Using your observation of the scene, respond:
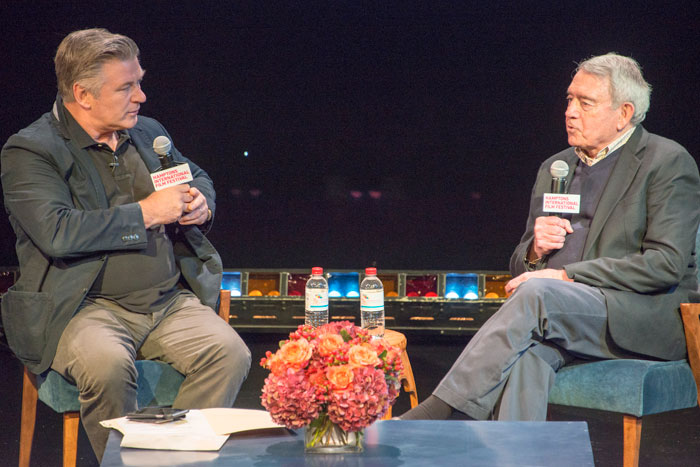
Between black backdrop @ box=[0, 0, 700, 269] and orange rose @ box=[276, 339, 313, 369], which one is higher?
black backdrop @ box=[0, 0, 700, 269]

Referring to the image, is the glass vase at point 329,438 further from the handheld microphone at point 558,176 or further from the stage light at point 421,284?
the stage light at point 421,284

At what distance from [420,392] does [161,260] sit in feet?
5.54

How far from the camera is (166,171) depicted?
258cm

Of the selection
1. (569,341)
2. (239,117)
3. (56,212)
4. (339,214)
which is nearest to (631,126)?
(569,341)

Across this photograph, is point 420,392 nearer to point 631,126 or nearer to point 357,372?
point 631,126

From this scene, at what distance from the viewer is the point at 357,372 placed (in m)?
1.61

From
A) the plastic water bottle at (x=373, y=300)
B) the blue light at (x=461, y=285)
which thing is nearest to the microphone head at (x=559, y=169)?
the plastic water bottle at (x=373, y=300)

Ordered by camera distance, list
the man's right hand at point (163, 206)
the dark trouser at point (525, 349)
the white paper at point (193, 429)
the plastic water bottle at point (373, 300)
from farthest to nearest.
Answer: the plastic water bottle at point (373, 300) → the man's right hand at point (163, 206) → the dark trouser at point (525, 349) → the white paper at point (193, 429)

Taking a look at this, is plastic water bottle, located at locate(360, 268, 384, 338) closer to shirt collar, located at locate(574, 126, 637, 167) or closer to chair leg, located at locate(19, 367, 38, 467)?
shirt collar, located at locate(574, 126, 637, 167)

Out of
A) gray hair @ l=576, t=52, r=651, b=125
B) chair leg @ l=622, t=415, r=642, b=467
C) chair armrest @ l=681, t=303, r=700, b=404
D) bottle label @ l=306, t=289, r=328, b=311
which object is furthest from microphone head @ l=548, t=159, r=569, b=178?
bottle label @ l=306, t=289, r=328, b=311

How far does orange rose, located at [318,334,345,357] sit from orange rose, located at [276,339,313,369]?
2cm

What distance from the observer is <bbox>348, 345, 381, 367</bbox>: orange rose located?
5.31 ft

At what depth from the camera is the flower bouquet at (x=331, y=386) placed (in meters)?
1.60

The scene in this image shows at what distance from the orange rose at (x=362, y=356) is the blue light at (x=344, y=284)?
10.5 ft
